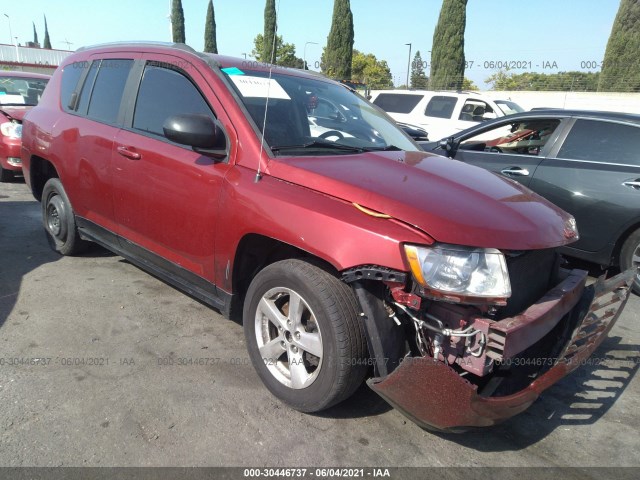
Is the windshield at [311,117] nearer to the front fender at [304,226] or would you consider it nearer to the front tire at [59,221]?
the front fender at [304,226]

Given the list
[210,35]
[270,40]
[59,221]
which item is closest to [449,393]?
[270,40]

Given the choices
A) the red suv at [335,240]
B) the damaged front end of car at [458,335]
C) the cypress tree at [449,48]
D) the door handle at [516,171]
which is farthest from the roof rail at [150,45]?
the cypress tree at [449,48]

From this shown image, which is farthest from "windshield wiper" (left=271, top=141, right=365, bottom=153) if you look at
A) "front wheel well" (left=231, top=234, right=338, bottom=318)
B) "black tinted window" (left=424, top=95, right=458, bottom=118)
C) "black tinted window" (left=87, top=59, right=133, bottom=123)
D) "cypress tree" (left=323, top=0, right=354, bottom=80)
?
"cypress tree" (left=323, top=0, right=354, bottom=80)

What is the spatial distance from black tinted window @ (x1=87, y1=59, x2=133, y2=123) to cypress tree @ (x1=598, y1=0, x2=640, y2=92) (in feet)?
85.0

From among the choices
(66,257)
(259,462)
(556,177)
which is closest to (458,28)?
(556,177)

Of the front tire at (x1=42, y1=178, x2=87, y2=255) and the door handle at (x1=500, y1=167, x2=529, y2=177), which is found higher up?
the door handle at (x1=500, y1=167, x2=529, y2=177)

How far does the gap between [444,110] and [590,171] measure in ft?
22.5

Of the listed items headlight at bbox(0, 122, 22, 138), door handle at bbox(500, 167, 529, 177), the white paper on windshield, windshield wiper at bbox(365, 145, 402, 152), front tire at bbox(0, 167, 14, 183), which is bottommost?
front tire at bbox(0, 167, 14, 183)

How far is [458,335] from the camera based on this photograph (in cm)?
205

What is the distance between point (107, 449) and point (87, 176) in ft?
7.90

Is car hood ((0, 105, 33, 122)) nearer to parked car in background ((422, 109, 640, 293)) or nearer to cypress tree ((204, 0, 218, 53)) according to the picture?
parked car in background ((422, 109, 640, 293))

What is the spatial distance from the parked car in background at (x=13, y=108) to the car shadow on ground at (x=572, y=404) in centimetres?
774

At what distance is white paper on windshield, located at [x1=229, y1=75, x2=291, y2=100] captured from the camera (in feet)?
9.98

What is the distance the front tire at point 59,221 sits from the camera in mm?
4430
